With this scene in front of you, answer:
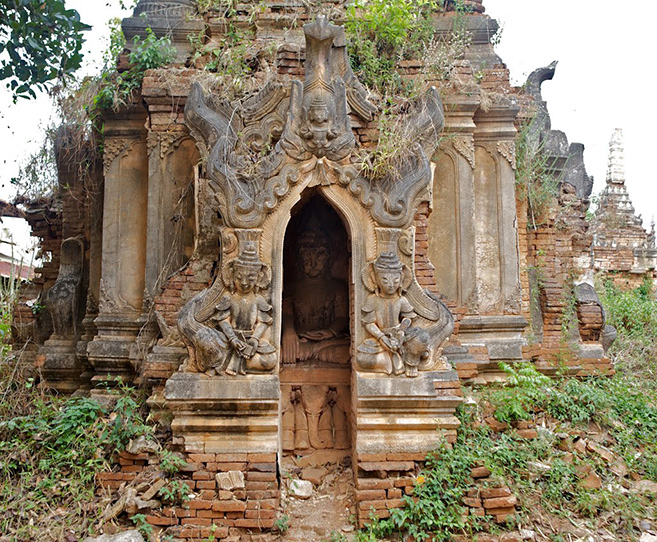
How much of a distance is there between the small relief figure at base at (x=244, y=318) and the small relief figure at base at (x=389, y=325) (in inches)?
35.4

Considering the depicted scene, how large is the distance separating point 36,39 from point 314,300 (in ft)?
12.4

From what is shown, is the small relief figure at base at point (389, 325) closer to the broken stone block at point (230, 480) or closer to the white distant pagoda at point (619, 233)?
the broken stone block at point (230, 480)

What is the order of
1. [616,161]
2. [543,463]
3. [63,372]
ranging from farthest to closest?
[616,161], [63,372], [543,463]

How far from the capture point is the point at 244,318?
213 inches

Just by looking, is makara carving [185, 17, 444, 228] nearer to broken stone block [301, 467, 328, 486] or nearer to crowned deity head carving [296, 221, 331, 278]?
crowned deity head carving [296, 221, 331, 278]

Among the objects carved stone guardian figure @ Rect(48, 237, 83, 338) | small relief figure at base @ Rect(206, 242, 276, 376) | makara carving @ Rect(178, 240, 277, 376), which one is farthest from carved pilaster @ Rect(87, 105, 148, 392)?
small relief figure at base @ Rect(206, 242, 276, 376)

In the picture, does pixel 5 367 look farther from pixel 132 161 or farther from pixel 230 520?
pixel 230 520

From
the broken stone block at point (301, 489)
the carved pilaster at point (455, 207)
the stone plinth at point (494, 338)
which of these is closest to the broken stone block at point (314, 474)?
the broken stone block at point (301, 489)

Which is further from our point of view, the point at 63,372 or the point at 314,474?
the point at 63,372

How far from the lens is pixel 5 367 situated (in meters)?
7.09

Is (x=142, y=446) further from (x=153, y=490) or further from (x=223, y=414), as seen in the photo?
(x=223, y=414)

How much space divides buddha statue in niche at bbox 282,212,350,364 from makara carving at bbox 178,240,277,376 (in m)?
1.35

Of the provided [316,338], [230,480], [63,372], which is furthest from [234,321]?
[63,372]

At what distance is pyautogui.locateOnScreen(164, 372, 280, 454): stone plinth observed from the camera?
518cm
